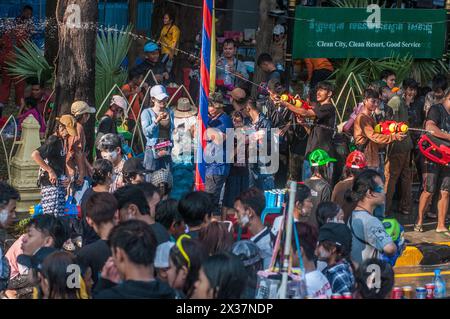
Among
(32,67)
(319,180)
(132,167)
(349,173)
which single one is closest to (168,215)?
(132,167)

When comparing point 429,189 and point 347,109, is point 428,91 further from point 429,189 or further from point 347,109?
point 429,189

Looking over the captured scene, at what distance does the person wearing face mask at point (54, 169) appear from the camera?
11.4 metres

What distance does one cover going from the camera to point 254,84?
617 inches

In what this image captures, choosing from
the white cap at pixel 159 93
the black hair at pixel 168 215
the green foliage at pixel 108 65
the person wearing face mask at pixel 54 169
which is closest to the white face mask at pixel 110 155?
the person wearing face mask at pixel 54 169

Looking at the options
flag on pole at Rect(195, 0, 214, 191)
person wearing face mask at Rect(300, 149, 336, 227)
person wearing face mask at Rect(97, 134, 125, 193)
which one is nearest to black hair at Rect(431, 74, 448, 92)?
person wearing face mask at Rect(300, 149, 336, 227)

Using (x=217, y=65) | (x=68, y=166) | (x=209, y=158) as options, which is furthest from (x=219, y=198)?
(x=217, y=65)

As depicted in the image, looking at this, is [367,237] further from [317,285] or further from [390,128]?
[390,128]

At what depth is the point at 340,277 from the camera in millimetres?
7941

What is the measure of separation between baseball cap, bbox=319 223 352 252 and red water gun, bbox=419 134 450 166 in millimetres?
4884

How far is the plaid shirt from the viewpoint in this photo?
7.86 metres

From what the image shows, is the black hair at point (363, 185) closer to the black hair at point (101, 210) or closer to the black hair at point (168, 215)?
the black hair at point (168, 215)

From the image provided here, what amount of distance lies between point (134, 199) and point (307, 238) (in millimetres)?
1572

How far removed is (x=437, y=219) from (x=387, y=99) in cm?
171
